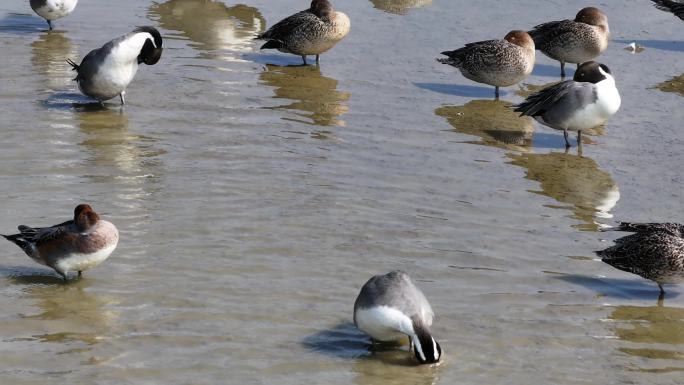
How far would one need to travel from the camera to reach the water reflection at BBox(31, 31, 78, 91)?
47.9 ft

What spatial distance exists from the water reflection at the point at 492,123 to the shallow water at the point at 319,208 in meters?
0.05

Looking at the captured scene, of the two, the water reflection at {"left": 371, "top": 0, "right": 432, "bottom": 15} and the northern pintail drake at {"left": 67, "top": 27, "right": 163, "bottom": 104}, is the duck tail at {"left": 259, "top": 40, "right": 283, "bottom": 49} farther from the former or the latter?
the water reflection at {"left": 371, "top": 0, "right": 432, "bottom": 15}

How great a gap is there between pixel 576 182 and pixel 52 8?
8.50 metres

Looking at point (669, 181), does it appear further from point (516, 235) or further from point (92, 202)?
point (92, 202)

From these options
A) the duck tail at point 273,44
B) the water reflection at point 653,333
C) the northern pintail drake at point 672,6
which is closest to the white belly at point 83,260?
the water reflection at point 653,333

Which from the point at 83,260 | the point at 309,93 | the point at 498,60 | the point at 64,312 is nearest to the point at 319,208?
the point at 83,260

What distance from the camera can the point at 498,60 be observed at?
48.3 feet

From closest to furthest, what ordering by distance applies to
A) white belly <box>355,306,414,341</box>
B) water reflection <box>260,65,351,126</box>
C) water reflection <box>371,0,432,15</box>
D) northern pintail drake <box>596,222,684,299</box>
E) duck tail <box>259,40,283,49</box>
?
white belly <box>355,306,414,341</box> < northern pintail drake <box>596,222,684,299</box> < water reflection <box>260,65,351,126</box> < duck tail <box>259,40,283,49</box> < water reflection <box>371,0,432,15</box>

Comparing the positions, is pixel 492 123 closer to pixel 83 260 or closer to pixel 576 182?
pixel 576 182

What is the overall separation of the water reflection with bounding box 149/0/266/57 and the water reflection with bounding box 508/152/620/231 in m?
5.56

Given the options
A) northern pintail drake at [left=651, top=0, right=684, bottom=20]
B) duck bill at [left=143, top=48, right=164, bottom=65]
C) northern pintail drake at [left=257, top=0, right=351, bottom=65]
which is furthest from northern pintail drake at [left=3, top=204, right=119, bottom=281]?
northern pintail drake at [left=651, top=0, right=684, bottom=20]

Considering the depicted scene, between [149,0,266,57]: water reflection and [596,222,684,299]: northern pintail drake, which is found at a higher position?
[149,0,266,57]: water reflection

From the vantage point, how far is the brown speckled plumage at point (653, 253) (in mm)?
8867

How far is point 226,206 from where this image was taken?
10312 millimetres
